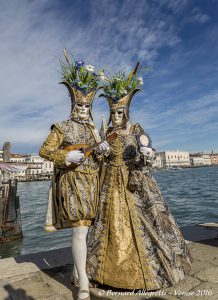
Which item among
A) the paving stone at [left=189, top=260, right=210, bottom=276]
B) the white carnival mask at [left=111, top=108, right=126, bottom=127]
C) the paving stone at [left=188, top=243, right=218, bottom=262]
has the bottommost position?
the paving stone at [left=189, top=260, right=210, bottom=276]

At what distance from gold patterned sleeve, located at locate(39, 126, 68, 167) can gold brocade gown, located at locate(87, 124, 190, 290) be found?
743mm

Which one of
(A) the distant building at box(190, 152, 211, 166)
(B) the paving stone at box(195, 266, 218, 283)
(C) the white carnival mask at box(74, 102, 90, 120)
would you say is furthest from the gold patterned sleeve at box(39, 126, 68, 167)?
(A) the distant building at box(190, 152, 211, 166)

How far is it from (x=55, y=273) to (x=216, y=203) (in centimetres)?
1815

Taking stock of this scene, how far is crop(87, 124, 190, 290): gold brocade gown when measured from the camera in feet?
9.71

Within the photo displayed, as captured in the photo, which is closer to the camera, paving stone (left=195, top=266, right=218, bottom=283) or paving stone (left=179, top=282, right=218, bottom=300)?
paving stone (left=179, top=282, right=218, bottom=300)

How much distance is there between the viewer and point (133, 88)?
3635mm

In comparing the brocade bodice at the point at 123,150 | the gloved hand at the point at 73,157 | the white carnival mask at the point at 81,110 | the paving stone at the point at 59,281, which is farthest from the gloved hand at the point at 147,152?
the paving stone at the point at 59,281

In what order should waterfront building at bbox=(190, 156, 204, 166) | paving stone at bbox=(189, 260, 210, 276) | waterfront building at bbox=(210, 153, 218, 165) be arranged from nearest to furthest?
paving stone at bbox=(189, 260, 210, 276), waterfront building at bbox=(190, 156, 204, 166), waterfront building at bbox=(210, 153, 218, 165)

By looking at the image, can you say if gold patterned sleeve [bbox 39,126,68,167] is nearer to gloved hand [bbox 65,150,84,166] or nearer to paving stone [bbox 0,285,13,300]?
gloved hand [bbox 65,150,84,166]

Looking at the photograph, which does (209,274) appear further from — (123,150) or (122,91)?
(122,91)

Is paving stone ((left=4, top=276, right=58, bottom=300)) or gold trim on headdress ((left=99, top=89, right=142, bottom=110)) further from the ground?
gold trim on headdress ((left=99, top=89, right=142, bottom=110))

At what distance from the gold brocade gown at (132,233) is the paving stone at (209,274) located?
0.16m

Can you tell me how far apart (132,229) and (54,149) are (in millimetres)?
1258

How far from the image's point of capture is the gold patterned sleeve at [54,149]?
2816mm
